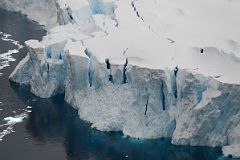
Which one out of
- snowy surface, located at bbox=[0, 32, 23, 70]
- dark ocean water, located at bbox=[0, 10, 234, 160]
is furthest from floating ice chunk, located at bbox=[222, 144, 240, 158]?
snowy surface, located at bbox=[0, 32, 23, 70]

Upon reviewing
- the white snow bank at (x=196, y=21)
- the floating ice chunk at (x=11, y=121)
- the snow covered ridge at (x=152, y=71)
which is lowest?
the floating ice chunk at (x=11, y=121)

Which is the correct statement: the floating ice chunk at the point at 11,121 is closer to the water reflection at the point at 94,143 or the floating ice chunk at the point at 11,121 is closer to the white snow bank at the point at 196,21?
the water reflection at the point at 94,143

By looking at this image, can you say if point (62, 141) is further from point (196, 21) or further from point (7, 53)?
point (7, 53)

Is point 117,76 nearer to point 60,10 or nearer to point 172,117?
point 172,117

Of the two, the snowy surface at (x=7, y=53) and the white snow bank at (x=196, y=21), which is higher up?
the white snow bank at (x=196, y=21)

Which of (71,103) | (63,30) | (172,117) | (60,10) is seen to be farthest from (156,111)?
Answer: (60,10)

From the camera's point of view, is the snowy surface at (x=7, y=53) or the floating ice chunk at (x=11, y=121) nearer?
the floating ice chunk at (x=11, y=121)

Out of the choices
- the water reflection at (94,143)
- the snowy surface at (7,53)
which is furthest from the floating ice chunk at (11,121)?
the snowy surface at (7,53)

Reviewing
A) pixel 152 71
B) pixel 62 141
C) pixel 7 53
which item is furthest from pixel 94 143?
pixel 7 53
